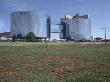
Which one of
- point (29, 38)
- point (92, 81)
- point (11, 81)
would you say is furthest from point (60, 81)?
point (29, 38)

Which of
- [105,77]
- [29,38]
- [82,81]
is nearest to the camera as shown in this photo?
[82,81]

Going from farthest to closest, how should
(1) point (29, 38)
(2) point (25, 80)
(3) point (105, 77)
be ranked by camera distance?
(1) point (29, 38)
(3) point (105, 77)
(2) point (25, 80)

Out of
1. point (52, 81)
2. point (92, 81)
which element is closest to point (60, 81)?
point (52, 81)

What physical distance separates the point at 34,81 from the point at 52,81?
790 millimetres

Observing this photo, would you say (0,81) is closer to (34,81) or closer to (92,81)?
(34,81)

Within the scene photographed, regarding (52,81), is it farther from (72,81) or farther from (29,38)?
(29,38)

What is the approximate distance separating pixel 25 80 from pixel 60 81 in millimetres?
1704

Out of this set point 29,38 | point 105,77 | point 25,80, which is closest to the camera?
point 25,80

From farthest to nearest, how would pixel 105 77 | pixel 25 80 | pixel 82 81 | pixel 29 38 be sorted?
pixel 29 38, pixel 105 77, pixel 25 80, pixel 82 81

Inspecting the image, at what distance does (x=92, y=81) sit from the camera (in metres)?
12.3

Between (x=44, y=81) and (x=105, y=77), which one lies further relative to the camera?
(x=105, y=77)

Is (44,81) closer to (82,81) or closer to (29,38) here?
(82,81)

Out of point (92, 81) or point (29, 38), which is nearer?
point (92, 81)

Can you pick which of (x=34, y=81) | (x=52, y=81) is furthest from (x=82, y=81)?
(x=34, y=81)
